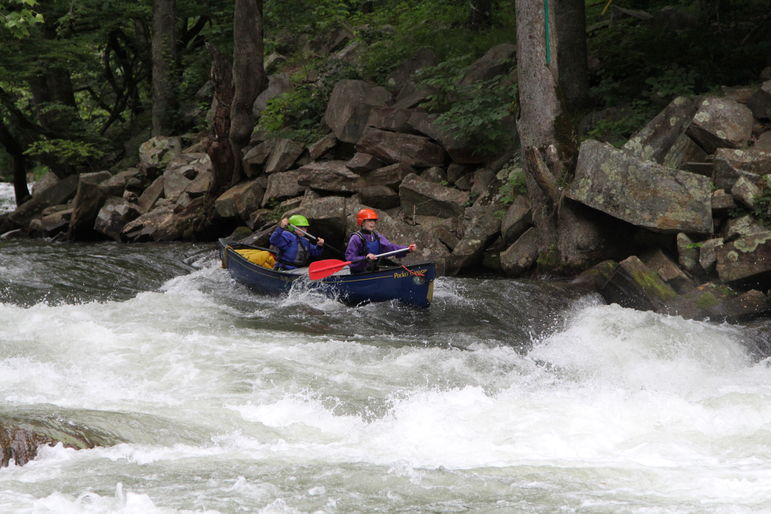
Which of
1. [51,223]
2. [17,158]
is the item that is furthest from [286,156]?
[17,158]

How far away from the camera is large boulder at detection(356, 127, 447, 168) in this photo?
14.1m

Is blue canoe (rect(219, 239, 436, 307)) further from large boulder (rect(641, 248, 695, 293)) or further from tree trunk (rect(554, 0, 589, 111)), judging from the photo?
tree trunk (rect(554, 0, 589, 111))

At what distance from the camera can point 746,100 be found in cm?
1104

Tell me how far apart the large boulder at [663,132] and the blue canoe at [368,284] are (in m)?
3.47

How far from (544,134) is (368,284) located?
11.1 feet

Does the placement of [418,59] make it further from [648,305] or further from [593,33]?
[648,305]

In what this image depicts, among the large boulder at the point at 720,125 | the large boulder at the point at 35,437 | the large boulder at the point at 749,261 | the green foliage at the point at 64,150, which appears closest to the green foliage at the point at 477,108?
the large boulder at the point at 720,125

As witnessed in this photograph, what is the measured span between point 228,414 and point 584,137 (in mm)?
8229

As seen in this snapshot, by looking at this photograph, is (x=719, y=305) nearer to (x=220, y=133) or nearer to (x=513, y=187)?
(x=513, y=187)

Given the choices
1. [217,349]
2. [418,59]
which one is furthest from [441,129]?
[217,349]

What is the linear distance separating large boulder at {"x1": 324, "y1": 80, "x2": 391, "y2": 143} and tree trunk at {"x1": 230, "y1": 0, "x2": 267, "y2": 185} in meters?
2.17

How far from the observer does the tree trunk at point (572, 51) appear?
1315 centimetres

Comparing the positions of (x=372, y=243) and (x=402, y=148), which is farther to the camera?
(x=402, y=148)

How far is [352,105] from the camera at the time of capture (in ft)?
50.9
